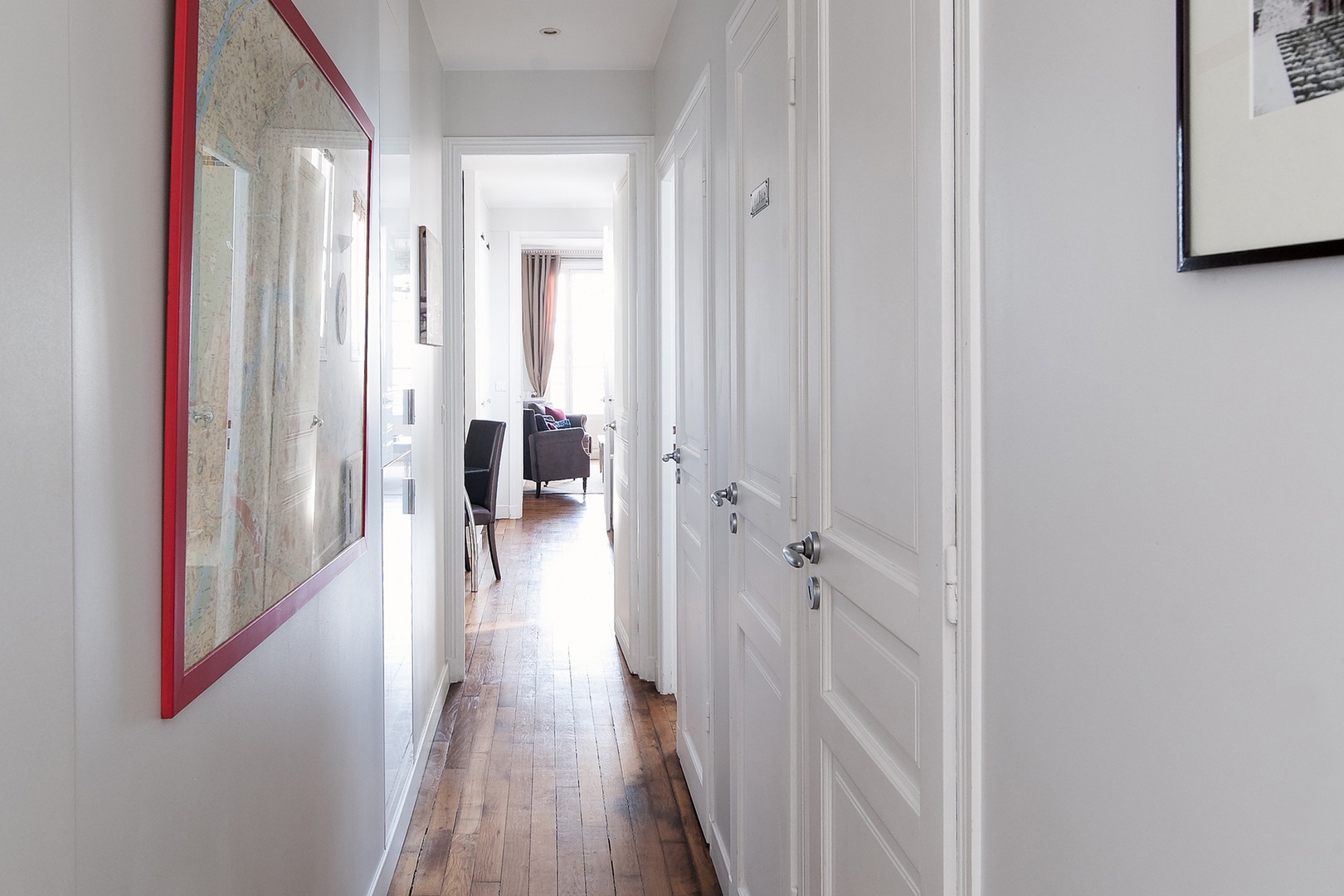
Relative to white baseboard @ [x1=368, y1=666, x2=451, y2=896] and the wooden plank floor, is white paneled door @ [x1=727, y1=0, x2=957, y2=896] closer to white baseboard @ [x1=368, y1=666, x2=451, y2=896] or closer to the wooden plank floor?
the wooden plank floor

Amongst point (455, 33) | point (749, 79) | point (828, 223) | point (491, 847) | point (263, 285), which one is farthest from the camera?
point (455, 33)

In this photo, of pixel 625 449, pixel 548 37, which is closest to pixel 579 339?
pixel 625 449

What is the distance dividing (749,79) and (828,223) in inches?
29.3

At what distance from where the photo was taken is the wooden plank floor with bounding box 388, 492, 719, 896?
253 centimetres

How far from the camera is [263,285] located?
1375mm

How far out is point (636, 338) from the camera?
417 centimetres

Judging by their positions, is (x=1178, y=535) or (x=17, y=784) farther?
(x=17, y=784)

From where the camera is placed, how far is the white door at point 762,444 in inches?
69.8

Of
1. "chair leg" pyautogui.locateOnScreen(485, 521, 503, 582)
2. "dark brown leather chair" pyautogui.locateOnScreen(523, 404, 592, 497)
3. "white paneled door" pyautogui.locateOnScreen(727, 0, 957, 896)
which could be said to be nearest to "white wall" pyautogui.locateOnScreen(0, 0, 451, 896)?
"white paneled door" pyautogui.locateOnScreen(727, 0, 957, 896)

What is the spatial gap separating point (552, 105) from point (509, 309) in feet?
15.3

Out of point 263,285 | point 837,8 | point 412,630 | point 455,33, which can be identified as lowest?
point 412,630

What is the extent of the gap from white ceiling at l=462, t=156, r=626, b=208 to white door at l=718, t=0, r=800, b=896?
3525 mm

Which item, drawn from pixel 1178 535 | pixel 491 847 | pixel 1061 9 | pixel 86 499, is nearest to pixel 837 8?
pixel 1061 9

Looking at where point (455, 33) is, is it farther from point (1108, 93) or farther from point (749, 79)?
point (1108, 93)
